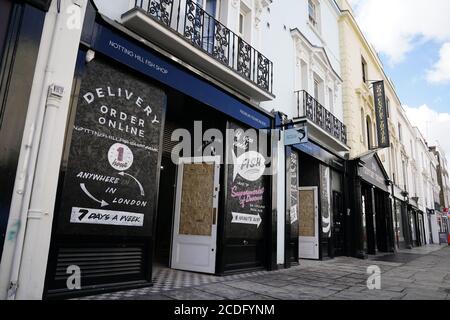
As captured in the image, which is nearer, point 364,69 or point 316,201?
point 316,201

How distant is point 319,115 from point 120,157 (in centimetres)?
781

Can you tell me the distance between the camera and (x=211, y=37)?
641cm

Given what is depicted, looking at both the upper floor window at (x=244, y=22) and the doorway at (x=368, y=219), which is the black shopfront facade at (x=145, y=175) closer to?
the upper floor window at (x=244, y=22)

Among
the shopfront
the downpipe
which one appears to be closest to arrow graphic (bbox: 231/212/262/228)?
the shopfront

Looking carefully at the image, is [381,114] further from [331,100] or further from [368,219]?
[368,219]

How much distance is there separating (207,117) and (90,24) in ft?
10.2

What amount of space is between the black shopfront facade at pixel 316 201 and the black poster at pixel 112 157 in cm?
476

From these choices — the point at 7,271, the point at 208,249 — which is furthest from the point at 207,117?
the point at 7,271

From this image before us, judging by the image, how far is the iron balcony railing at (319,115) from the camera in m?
9.55

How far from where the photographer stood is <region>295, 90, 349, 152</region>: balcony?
31.3 ft

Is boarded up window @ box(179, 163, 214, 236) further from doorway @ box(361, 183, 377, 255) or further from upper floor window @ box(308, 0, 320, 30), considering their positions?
doorway @ box(361, 183, 377, 255)

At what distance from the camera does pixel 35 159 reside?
3.48 meters

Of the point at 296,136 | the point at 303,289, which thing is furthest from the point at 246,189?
the point at 303,289

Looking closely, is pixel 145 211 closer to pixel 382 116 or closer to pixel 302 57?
pixel 302 57
